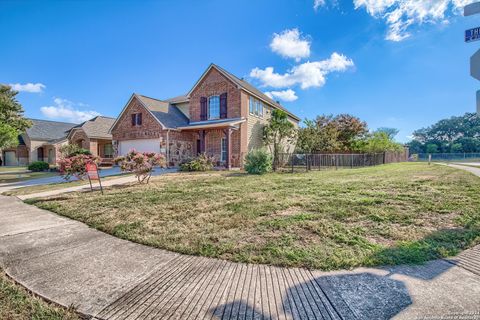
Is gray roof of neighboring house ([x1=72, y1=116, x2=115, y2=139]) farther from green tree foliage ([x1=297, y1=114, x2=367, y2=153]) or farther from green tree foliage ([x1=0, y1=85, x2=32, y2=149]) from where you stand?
green tree foliage ([x1=297, y1=114, x2=367, y2=153])

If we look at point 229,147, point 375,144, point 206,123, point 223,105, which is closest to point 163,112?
point 206,123

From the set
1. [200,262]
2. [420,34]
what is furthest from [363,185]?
[420,34]

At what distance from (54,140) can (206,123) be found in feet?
92.6

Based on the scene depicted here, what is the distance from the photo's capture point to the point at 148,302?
2188 mm

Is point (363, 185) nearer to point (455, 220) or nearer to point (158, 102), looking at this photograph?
point (455, 220)

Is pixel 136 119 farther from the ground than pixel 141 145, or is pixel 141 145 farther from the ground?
pixel 136 119

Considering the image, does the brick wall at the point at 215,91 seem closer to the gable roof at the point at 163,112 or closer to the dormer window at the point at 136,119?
the gable roof at the point at 163,112

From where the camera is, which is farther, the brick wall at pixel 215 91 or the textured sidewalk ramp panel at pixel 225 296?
the brick wall at pixel 215 91

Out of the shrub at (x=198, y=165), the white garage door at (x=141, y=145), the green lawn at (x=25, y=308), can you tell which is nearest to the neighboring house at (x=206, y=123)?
the white garage door at (x=141, y=145)

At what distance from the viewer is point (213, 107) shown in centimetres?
1834

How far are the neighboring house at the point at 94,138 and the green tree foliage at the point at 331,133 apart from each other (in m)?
19.4

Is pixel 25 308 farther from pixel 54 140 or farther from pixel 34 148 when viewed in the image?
pixel 34 148

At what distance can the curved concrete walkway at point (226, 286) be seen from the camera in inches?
79.4

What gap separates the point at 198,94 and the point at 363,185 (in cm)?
1504
